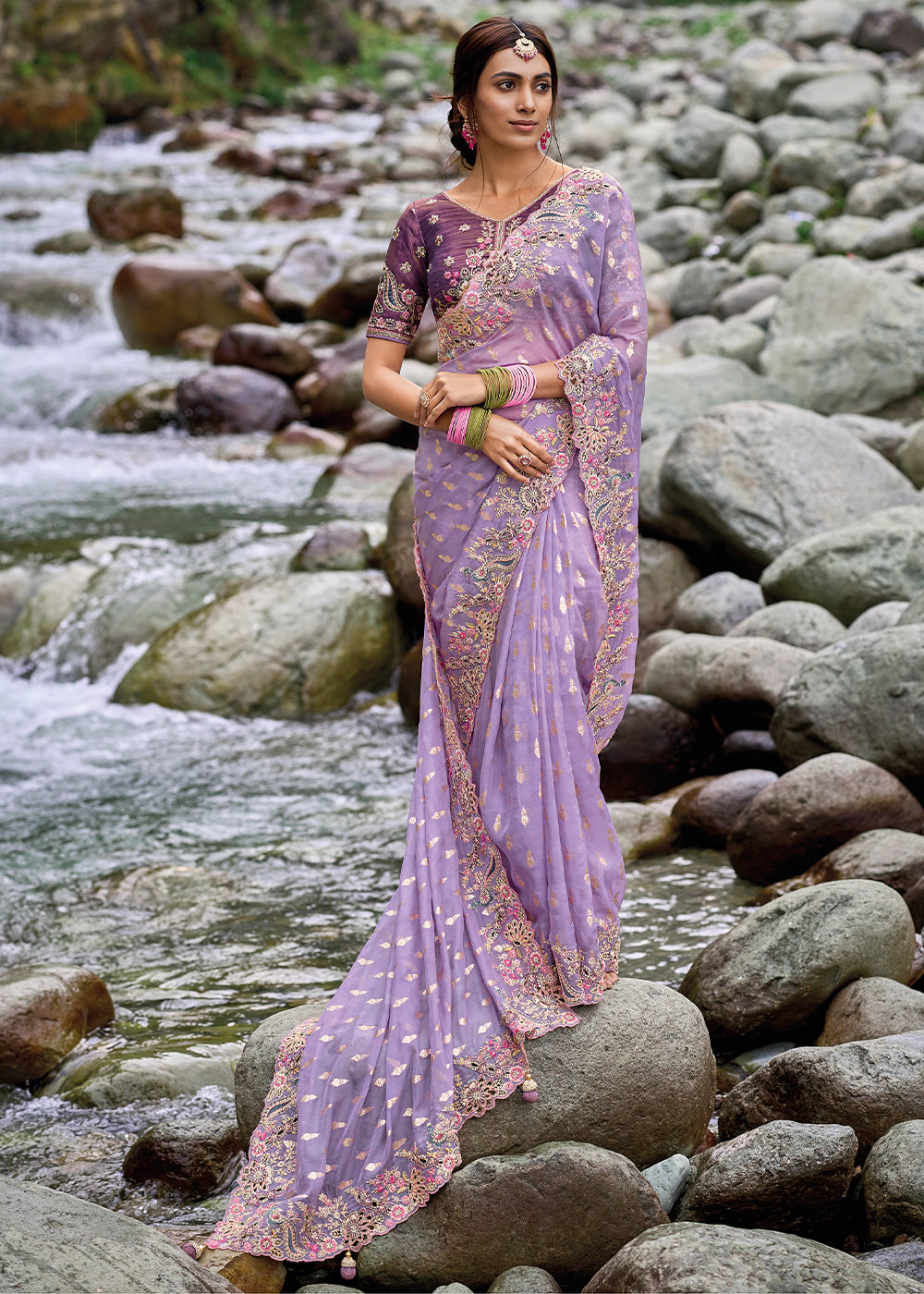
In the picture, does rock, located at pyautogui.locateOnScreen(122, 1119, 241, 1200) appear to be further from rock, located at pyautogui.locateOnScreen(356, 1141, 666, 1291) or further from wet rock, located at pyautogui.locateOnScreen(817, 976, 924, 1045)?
wet rock, located at pyautogui.locateOnScreen(817, 976, 924, 1045)

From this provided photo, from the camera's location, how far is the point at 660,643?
6824mm

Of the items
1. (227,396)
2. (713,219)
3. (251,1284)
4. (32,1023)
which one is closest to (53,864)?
(32,1023)

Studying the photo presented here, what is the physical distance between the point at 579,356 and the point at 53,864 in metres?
3.69

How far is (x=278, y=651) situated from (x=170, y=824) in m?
1.66

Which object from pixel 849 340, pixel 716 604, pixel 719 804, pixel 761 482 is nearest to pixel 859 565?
pixel 716 604

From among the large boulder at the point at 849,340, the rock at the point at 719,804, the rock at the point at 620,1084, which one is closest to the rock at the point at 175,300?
the large boulder at the point at 849,340

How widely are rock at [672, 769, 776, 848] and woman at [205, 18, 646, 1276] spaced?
88.7 inches

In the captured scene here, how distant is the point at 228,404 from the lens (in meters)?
12.1

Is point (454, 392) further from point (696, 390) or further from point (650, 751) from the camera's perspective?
point (696, 390)

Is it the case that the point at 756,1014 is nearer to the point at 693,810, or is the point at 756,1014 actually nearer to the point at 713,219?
the point at 693,810

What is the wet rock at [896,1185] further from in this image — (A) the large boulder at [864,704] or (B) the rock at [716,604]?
(B) the rock at [716,604]

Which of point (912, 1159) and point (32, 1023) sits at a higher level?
point (912, 1159)

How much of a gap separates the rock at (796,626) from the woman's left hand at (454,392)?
130 inches

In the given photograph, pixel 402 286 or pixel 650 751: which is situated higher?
pixel 402 286
